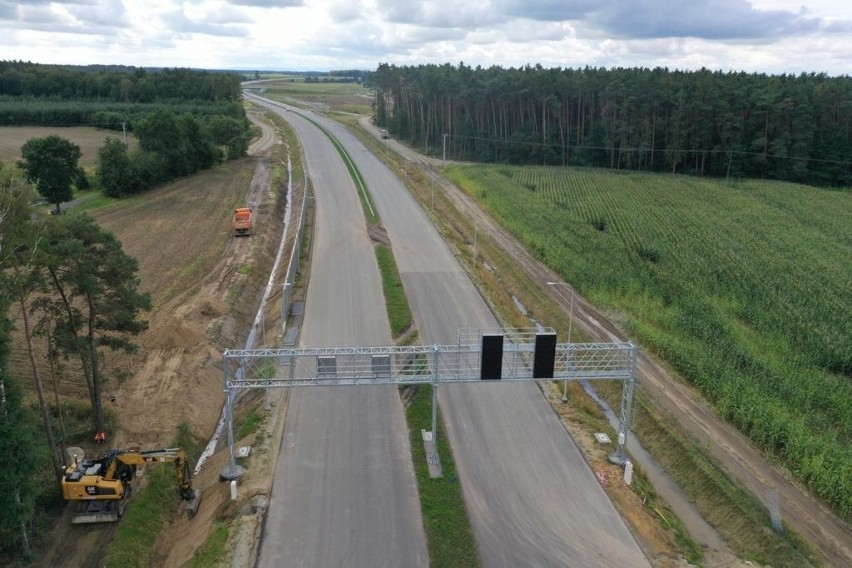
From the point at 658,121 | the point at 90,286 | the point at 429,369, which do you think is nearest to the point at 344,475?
the point at 429,369

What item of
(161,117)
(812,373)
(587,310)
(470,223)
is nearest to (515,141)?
(470,223)

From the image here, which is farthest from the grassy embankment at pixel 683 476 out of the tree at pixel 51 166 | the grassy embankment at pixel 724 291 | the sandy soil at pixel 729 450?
the tree at pixel 51 166

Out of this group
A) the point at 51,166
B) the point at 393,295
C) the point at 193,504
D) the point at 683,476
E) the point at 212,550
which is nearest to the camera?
the point at 212,550

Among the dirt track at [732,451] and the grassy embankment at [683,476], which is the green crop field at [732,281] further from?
the grassy embankment at [683,476]

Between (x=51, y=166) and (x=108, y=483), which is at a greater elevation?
(x=51, y=166)

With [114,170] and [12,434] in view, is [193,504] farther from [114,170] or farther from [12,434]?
[114,170]

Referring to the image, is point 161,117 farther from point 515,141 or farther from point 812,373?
point 812,373

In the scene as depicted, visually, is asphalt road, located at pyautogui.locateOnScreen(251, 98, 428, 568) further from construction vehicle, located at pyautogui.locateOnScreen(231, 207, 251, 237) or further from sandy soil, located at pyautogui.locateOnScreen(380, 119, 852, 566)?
construction vehicle, located at pyautogui.locateOnScreen(231, 207, 251, 237)
